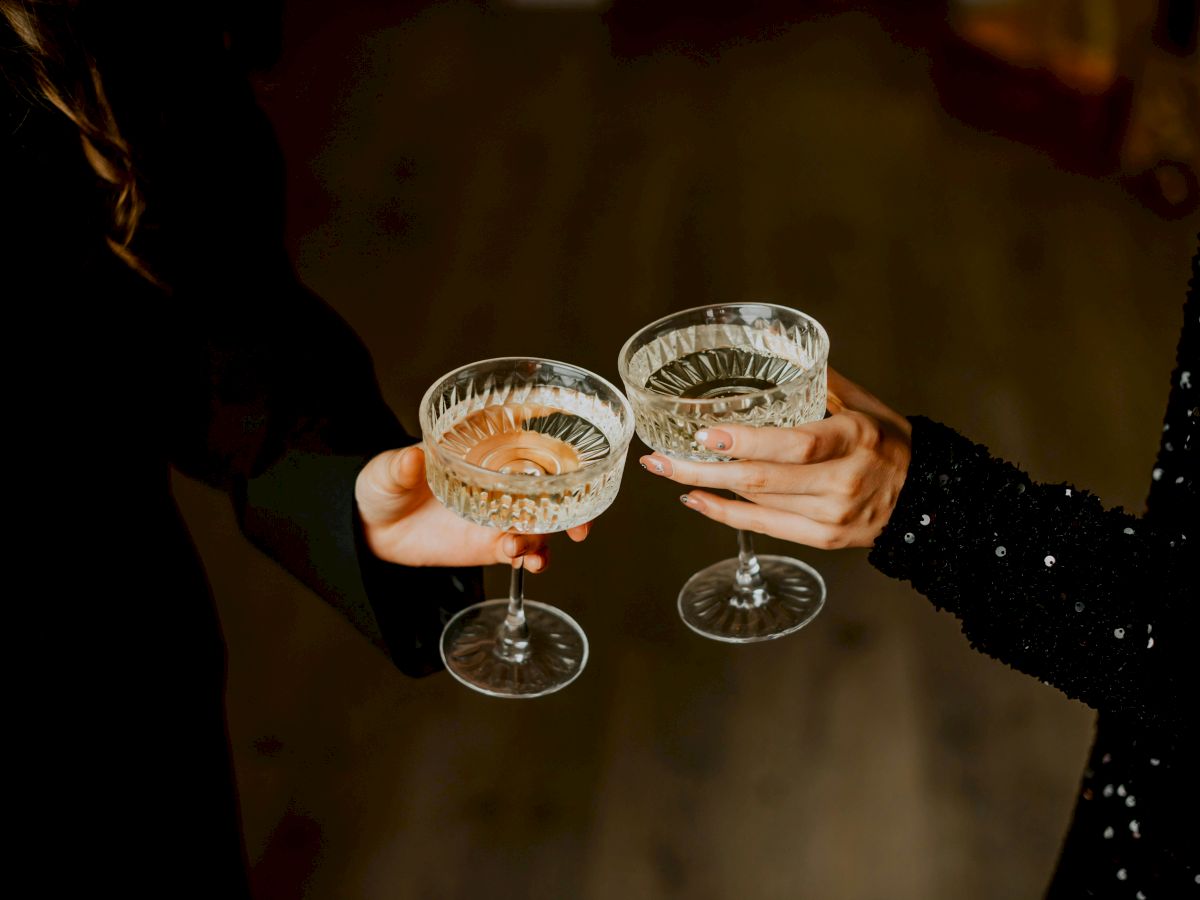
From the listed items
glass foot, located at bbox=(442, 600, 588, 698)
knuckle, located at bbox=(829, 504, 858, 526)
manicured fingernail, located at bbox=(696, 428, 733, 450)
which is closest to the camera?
manicured fingernail, located at bbox=(696, 428, 733, 450)

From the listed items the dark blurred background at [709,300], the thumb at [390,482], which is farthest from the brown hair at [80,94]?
the dark blurred background at [709,300]

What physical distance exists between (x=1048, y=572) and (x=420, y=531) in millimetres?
543

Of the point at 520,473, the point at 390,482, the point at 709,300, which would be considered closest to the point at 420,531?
the point at 390,482

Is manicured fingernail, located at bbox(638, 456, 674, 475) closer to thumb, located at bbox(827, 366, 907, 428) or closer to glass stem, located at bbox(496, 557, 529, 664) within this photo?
thumb, located at bbox(827, 366, 907, 428)

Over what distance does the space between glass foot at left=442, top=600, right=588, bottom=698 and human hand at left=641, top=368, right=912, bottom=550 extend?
0.32 metres

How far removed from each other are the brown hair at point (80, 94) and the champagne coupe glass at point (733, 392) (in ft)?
1.42

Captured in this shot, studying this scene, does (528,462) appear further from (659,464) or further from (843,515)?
(843,515)

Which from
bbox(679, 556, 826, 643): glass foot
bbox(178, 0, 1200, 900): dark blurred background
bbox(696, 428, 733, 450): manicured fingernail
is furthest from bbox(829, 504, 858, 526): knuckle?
bbox(178, 0, 1200, 900): dark blurred background

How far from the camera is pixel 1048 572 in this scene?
1127 millimetres

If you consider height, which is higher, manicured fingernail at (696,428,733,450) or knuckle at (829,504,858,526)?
manicured fingernail at (696,428,733,450)

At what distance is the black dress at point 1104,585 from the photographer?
1.09 metres

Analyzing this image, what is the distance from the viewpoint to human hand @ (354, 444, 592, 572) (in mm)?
1150

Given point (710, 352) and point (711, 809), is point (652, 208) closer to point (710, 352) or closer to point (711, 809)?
point (711, 809)

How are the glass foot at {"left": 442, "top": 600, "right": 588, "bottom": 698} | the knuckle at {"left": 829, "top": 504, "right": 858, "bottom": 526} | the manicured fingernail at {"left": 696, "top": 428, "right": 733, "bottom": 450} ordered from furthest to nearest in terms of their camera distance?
1. the glass foot at {"left": 442, "top": 600, "right": 588, "bottom": 698}
2. the knuckle at {"left": 829, "top": 504, "right": 858, "bottom": 526}
3. the manicured fingernail at {"left": 696, "top": 428, "right": 733, "bottom": 450}
